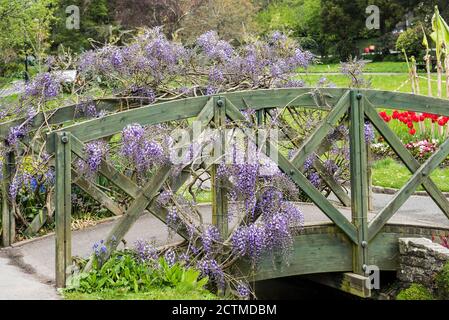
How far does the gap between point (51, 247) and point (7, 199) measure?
2.97 ft

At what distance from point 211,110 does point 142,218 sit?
9.44ft

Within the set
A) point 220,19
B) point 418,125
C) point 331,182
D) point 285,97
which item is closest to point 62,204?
point 285,97

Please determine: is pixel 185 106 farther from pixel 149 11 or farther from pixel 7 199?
pixel 149 11

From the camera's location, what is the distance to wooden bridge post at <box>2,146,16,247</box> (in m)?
9.23

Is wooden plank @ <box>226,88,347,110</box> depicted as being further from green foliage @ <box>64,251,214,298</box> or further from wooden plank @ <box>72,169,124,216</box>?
green foliage @ <box>64,251,214,298</box>

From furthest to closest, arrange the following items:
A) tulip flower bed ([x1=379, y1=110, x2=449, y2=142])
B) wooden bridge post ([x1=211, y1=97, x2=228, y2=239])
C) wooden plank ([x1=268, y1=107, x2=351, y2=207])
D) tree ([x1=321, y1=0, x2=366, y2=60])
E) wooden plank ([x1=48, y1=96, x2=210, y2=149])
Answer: tree ([x1=321, y1=0, x2=366, y2=60]) → tulip flower bed ([x1=379, y1=110, x2=449, y2=142]) → wooden plank ([x1=268, y1=107, x2=351, y2=207]) → wooden bridge post ([x1=211, y1=97, x2=228, y2=239]) → wooden plank ([x1=48, y1=96, x2=210, y2=149])

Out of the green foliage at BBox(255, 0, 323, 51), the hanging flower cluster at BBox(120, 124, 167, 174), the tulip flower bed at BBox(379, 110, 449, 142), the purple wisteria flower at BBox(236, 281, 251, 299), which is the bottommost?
the purple wisteria flower at BBox(236, 281, 251, 299)

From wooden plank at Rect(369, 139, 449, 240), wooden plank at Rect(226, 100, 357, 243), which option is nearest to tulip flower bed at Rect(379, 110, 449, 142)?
wooden plank at Rect(369, 139, 449, 240)

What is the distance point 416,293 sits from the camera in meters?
9.11

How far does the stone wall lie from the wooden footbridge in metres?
0.15

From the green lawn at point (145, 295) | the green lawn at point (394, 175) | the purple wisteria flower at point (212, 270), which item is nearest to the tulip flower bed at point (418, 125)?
the green lawn at point (394, 175)
